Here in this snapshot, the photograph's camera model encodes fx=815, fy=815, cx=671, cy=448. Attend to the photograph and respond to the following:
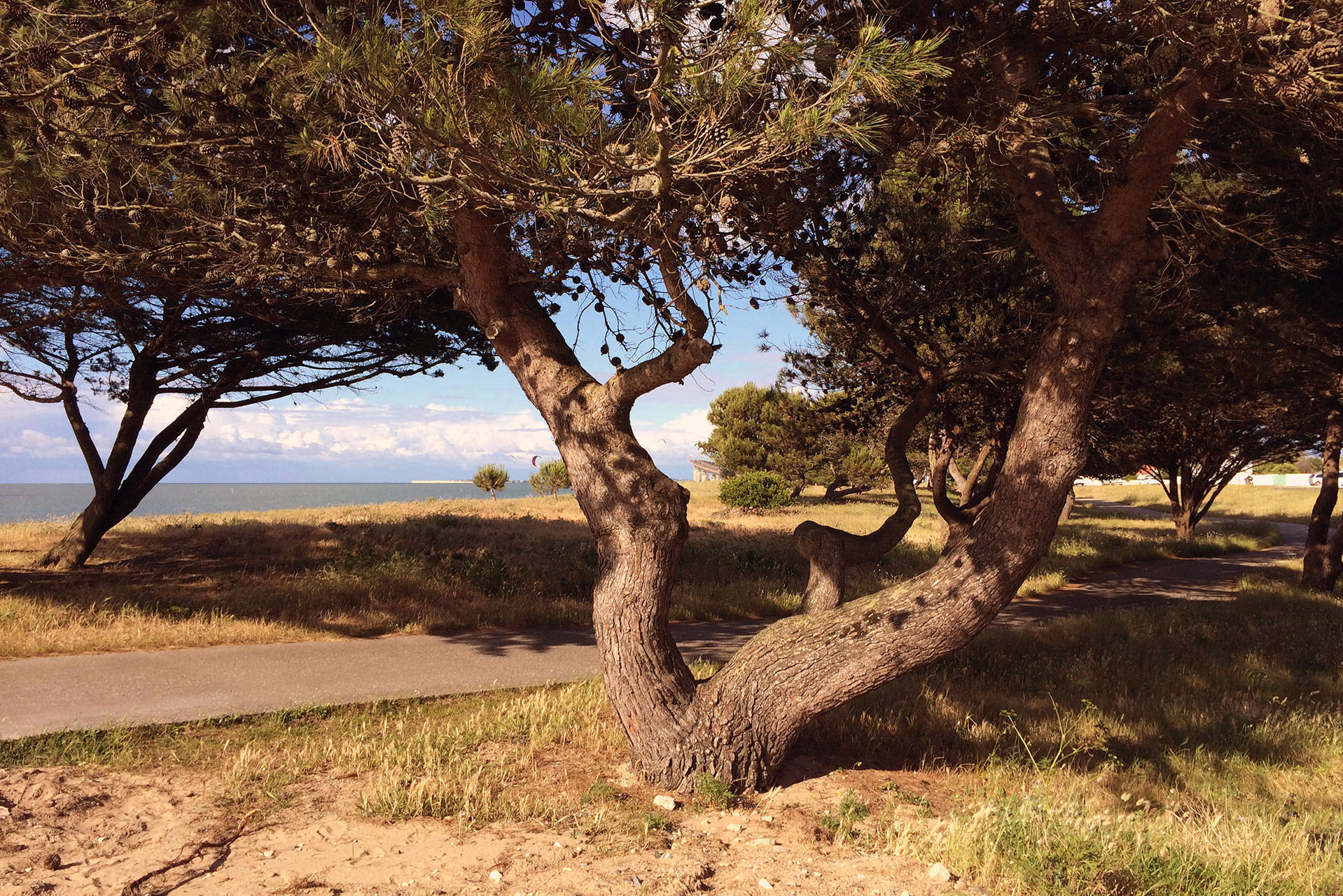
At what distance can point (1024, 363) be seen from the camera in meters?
7.75

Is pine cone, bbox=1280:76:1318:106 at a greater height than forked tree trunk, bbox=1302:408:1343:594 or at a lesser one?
greater

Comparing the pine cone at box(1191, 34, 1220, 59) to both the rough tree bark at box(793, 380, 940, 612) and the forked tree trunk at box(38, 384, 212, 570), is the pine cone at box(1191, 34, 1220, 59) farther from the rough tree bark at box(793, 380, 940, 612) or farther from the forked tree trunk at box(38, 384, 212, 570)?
the forked tree trunk at box(38, 384, 212, 570)

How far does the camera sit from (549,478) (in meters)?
42.3

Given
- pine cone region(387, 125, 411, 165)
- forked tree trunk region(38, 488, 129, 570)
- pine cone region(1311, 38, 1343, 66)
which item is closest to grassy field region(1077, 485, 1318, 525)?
pine cone region(1311, 38, 1343, 66)

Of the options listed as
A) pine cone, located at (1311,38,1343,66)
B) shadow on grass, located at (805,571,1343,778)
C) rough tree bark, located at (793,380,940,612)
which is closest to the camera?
pine cone, located at (1311,38,1343,66)

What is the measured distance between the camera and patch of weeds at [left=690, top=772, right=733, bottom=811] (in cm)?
483

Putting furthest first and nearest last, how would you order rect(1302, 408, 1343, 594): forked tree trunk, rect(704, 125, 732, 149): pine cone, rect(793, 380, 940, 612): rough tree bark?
rect(1302, 408, 1343, 594): forked tree trunk, rect(793, 380, 940, 612): rough tree bark, rect(704, 125, 732, 149): pine cone

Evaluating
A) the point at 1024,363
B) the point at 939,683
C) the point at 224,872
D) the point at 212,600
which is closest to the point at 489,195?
the point at 224,872

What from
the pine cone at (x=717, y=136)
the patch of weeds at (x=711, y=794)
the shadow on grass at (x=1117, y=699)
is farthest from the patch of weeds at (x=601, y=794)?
the pine cone at (x=717, y=136)

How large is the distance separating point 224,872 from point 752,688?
2.92 metres

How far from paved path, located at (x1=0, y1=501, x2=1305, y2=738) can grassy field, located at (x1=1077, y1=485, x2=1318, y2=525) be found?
136 feet

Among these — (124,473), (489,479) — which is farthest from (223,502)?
(124,473)

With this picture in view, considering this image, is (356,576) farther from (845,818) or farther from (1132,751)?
(1132,751)

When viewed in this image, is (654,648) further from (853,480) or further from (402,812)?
(853,480)
